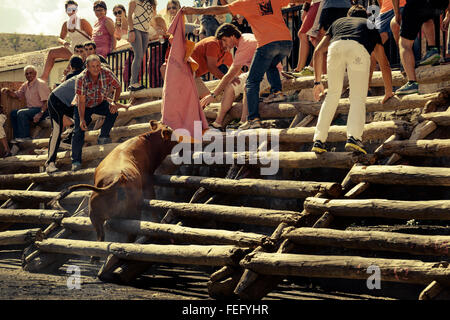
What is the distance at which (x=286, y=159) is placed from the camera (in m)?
9.81

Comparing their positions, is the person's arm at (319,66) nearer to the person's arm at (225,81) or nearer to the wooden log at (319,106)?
the wooden log at (319,106)

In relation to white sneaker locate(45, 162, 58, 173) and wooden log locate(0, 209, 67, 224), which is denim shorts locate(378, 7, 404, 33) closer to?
wooden log locate(0, 209, 67, 224)

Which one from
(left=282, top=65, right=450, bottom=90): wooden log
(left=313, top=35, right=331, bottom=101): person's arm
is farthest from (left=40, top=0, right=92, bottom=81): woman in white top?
(left=313, top=35, right=331, bottom=101): person's arm

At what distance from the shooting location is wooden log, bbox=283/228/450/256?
680 centimetres

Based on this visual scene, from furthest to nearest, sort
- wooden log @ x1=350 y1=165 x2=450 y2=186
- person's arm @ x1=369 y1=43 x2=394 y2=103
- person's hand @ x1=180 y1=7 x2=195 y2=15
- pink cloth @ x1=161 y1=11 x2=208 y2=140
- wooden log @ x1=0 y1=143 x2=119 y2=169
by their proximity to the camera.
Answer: wooden log @ x1=0 y1=143 x2=119 y2=169
pink cloth @ x1=161 y1=11 x2=208 y2=140
person's hand @ x1=180 y1=7 x2=195 y2=15
person's arm @ x1=369 y1=43 x2=394 y2=103
wooden log @ x1=350 y1=165 x2=450 y2=186

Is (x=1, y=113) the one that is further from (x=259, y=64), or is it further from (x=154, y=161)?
(x=259, y=64)

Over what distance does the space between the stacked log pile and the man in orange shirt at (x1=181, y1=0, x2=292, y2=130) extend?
0.60 meters

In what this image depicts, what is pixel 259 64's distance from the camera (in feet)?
35.7

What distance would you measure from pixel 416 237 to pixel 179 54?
19.1 feet

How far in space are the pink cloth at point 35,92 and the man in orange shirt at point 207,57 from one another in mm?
4637

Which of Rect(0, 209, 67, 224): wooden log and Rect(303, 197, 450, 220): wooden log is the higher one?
Rect(303, 197, 450, 220): wooden log

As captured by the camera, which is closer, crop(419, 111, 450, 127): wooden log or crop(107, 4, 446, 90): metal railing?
crop(419, 111, 450, 127): wooden log

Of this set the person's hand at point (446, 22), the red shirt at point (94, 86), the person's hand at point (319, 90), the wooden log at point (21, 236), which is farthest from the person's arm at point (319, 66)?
the wooden log at point (21, 236)

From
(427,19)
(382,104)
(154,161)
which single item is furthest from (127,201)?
(427,19)
